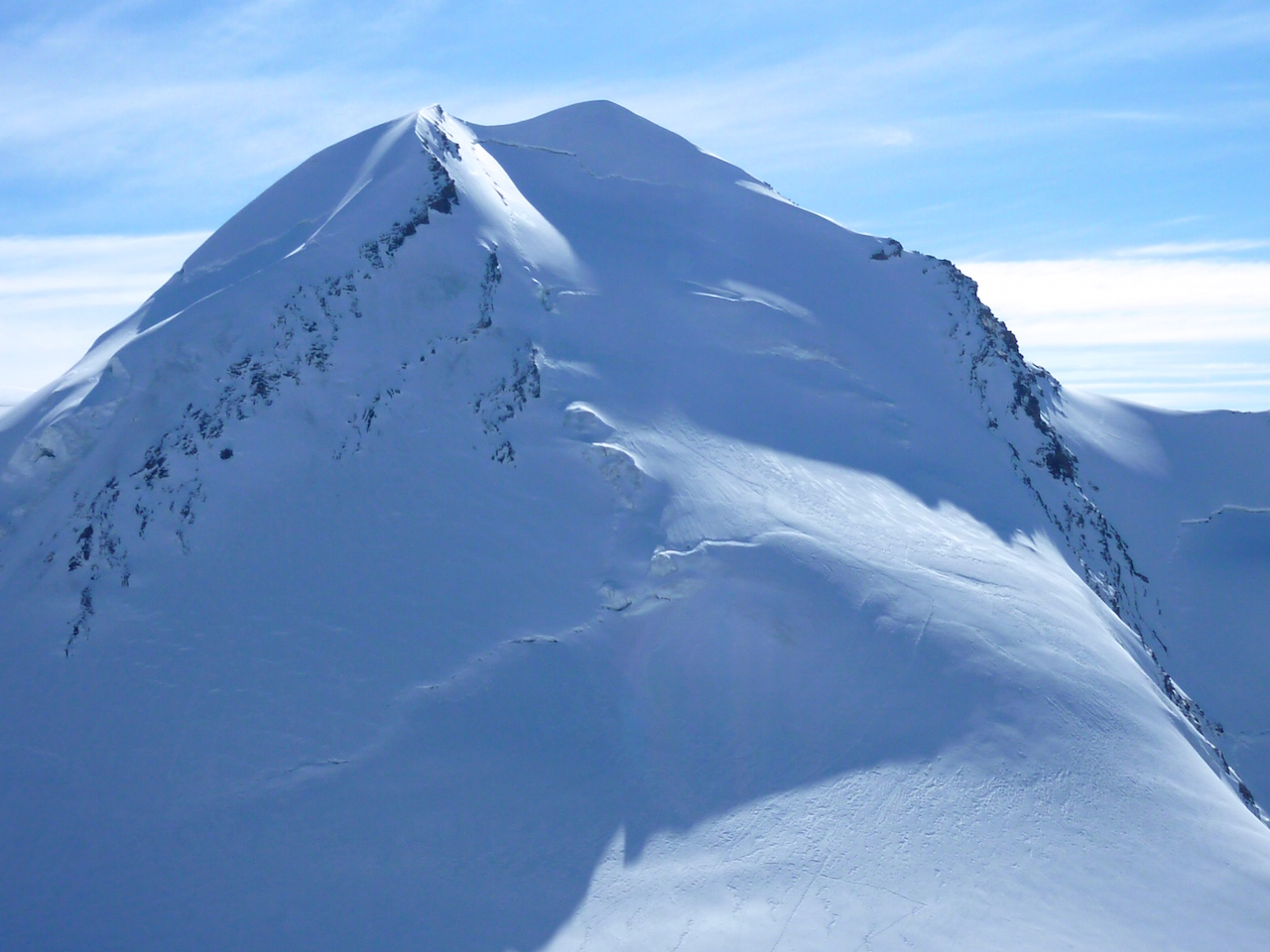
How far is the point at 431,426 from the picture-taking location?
26.2 meters

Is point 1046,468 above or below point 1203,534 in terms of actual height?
above

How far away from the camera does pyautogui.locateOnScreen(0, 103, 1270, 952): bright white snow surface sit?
711 inches

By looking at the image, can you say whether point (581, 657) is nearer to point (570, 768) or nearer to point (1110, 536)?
point (570, 768)

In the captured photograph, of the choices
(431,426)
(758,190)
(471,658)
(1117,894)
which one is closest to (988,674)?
(1117,894)

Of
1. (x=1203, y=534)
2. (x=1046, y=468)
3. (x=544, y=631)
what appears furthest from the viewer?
(x=1203, y=534)

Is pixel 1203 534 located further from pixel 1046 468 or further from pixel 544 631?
pixel 544 631

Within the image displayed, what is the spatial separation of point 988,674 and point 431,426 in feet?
49.4

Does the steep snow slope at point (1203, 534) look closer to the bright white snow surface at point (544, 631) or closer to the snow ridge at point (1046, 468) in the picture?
the snow ridge at point (1046, 468)

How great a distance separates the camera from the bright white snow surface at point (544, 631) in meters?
18.1

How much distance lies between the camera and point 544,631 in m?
22.6

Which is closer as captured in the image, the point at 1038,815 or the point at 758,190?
the point at 1038,815

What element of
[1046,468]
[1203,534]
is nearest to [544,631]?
[1046,468]

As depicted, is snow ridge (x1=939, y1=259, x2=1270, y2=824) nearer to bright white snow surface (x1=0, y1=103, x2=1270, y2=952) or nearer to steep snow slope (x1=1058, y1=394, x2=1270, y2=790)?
bright white snow surface (x1=0, y1=103, x2=1270, y2=952)

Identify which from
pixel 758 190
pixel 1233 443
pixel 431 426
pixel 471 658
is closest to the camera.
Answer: pixel 471 658
